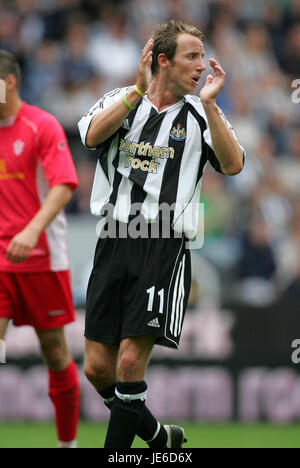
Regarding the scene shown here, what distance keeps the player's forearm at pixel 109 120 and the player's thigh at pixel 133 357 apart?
1149 millimetres

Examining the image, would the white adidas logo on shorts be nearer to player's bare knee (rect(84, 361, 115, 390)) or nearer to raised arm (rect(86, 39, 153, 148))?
player's bare knee (rect(84, 361, 115, 390))

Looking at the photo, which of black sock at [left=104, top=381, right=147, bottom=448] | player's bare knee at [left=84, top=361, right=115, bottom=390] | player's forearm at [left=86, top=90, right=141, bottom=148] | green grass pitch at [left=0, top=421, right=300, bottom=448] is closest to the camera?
player's forearm at [left=86, top=90, right=141, bottom=148]

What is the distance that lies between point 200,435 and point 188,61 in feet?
13.3

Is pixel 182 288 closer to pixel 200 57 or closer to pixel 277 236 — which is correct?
pixel 200 57

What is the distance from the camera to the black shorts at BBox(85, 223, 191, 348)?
5.48 metres

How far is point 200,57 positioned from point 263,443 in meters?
3.66

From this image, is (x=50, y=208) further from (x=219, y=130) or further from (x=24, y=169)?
(x=219, y=130)

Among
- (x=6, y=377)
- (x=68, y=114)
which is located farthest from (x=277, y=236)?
(x=6, y=377)

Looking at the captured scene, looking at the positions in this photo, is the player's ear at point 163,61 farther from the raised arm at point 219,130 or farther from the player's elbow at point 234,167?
the player's elbow at point 234,167

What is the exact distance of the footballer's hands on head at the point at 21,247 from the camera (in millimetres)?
5832

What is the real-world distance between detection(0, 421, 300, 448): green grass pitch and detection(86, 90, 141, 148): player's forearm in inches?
114

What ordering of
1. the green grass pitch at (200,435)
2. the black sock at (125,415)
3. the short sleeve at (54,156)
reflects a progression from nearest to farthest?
the black sock at (125,415), the short sleeve at (54,156), the green grass pitch at (200,435)

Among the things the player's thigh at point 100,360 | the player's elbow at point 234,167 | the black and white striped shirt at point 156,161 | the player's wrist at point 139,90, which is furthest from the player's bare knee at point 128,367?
the player's wrist at point 139,90

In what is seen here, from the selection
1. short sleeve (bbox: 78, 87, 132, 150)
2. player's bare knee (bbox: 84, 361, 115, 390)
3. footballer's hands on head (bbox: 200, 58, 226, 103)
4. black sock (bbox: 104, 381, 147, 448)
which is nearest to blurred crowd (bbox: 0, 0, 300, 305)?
player's bare knee (bbox: 84, 361, 115, 390)
